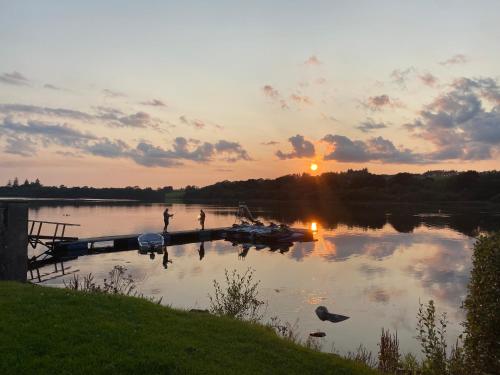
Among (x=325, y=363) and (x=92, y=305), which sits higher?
(x=92, y=305)

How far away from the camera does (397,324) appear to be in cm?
Answer: 2094

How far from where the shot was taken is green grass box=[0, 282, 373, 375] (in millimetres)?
8398

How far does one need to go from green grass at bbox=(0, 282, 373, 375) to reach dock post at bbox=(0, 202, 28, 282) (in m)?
8.82

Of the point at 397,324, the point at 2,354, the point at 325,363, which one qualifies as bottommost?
the point at 397,324

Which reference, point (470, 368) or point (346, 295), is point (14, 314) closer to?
point (470, 368)

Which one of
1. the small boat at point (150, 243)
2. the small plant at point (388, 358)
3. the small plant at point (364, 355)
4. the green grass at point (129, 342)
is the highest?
the green grass at point (129, 342)

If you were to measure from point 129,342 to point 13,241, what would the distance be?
564 inches

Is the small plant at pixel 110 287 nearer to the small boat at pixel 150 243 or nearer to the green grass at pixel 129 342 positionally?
the green grass at pixel 129 342

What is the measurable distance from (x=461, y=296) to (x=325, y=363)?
66.9ft

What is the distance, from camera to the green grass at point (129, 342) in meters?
8.40

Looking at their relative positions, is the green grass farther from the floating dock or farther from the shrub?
the floating dock

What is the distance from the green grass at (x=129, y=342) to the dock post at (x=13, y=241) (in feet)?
28.9

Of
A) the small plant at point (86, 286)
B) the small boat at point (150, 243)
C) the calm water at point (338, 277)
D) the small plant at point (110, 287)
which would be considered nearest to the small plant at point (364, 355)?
the calm water at point (338, 277)

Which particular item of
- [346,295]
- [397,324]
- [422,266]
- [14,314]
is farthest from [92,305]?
[422,266]
